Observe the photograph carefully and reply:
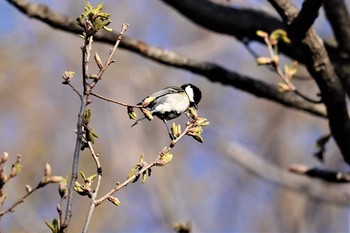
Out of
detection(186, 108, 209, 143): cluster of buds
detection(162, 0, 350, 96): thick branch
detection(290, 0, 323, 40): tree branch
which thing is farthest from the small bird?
detection(162, 0, 350, 96): thick branch

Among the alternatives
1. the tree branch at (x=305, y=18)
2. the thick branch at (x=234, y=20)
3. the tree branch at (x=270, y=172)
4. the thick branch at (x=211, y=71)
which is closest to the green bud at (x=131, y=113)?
the tree branch at (x=305, y=18)

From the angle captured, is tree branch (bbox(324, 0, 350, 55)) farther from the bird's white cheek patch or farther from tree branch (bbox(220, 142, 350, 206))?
the bird's white cheek patch

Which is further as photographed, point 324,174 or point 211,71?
point 211,71

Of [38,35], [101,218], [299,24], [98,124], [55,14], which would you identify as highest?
[299,24]

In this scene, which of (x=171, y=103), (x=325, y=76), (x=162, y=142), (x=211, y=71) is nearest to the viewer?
(x=171, y=103)

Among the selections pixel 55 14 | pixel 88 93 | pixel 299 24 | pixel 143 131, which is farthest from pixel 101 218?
pixel 88 93

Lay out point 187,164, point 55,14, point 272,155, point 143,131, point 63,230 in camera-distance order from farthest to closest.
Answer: point 187,164 < point 143,131 < point 272,155 < point 55,14 < point 63,230

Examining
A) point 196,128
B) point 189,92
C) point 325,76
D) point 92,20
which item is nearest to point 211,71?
point 325,76

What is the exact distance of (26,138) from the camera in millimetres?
9664

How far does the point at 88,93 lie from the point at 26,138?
837cm

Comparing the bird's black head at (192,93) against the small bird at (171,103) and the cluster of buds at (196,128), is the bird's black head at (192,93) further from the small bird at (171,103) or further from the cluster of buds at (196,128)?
the cluster of buds at (196,128)

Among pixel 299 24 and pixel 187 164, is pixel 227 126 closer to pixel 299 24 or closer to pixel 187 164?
pixel 187 164

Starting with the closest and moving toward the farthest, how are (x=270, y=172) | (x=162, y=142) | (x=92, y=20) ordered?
(x=92, y=20)
(x=270, y=172)
(x=162, y=142)

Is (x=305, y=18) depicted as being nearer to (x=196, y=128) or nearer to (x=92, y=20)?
(x=196, y=128)
